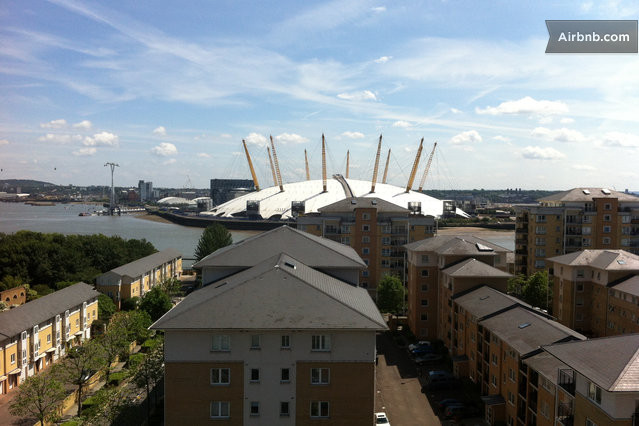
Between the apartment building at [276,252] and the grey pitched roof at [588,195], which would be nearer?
the apartment building at [276,252]

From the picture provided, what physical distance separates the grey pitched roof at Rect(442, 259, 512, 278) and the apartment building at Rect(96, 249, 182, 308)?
15524mm

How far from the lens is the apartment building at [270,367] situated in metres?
8.52

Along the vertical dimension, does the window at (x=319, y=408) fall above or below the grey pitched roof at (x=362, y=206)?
below

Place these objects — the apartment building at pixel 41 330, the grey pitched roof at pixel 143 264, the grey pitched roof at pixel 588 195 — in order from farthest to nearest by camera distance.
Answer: the grey pitched roof at pixel 588 195, the grey pitched roof at pixel 143 264, the apartment building at pixel 41 330

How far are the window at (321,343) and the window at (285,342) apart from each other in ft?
1.45

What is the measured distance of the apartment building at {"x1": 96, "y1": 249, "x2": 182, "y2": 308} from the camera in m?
22.7

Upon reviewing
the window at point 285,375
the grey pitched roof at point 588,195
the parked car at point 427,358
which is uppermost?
the grey pitched roof at point 588,195

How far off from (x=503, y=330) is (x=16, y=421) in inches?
491

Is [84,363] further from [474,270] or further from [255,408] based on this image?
[474,270]

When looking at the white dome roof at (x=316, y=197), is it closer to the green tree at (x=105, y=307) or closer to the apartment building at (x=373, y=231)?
the apartment building at (x=373, y=231)

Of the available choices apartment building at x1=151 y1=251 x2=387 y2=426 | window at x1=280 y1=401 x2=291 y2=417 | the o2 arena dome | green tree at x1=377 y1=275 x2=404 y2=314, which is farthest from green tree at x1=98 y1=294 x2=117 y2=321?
the o2 arena dome

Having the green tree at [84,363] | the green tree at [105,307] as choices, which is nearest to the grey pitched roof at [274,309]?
the green tree at [84,363]

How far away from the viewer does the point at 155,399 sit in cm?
1220

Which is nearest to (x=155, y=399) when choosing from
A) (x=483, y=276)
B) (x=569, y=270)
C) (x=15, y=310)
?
(x=15, y=310)
